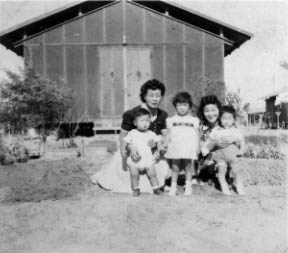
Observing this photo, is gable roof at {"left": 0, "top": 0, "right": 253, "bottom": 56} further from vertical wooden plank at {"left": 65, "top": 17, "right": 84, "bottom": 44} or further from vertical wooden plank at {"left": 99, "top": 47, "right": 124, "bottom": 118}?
vertical wooden plank at {"left": 99, "top": 47, "right": 124, "bottom": 118}

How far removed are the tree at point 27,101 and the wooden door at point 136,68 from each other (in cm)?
304

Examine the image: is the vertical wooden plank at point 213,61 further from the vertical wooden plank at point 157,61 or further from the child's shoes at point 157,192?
the child's shoes at point 157,192

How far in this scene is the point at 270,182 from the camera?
4.72 metres

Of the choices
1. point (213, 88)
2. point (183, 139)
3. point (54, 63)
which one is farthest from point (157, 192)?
point (54, 63)

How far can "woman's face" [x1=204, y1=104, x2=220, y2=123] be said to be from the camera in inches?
175

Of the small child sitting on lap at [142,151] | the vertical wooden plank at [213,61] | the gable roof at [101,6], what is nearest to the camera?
the small child sitting on lap at [142,151]

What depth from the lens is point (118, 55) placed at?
10648mm

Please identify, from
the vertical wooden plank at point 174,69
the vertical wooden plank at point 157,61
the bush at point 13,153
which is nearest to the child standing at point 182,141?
the bush at point 13,153

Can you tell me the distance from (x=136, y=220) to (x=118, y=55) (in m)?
8.25

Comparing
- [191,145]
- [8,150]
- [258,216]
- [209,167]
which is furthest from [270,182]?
[8,150]

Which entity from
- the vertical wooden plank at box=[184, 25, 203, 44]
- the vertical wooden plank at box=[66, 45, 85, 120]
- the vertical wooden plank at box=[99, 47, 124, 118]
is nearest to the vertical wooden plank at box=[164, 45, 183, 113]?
the vertical wooden plank at box=[184, 25, 203, 44]

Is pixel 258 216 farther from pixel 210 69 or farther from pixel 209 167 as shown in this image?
pixel 210 69

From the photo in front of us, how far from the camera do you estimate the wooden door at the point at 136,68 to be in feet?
35.0

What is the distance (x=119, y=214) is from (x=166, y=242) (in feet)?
2.47
